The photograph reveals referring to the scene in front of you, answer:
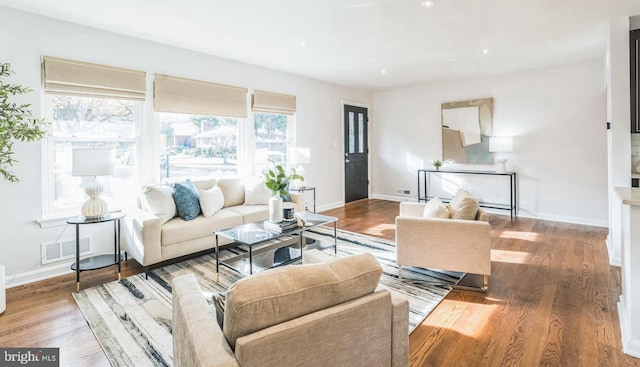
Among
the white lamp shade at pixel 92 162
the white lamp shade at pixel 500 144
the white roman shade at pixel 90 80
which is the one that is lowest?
the white lamp shade at pixel 92 162

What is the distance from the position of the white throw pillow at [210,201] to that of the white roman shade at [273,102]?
1.70 meters

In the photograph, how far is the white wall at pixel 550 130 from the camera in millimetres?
4957

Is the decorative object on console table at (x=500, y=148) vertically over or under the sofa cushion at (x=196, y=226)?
over

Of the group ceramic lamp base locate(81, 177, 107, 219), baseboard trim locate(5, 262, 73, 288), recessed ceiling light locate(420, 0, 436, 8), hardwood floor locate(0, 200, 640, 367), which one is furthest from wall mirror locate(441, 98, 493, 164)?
baseboard trim locate(5, 262, 73, 288)

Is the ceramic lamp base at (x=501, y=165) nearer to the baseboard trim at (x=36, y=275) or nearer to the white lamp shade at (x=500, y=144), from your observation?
the white lamp shade at (x=500, y=144)

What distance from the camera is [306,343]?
3.60 feet

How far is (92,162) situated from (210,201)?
1.24m

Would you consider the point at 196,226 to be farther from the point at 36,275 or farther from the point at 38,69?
the point at 38,69

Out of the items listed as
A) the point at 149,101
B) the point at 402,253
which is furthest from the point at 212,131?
the point at 402,253

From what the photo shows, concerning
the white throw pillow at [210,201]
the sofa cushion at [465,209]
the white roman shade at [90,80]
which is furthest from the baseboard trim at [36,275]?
the sofa cushion at [465,209]

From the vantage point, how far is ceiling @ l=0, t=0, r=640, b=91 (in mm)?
2998

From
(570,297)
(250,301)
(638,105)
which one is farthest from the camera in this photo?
(638,105)

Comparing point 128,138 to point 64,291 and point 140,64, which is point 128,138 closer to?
point 140,64

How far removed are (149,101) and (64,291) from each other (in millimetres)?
2226
